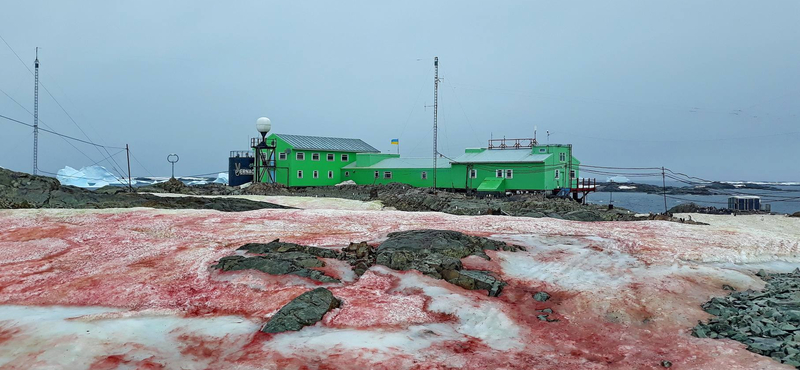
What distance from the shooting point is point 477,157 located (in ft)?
210

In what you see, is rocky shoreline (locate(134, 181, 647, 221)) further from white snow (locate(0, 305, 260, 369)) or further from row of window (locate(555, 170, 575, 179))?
white snow (locate(0, 305, 260, 369))

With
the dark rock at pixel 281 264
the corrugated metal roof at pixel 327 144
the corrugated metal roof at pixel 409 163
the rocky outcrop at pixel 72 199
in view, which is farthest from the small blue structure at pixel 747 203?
the dark rock at pixel 281 264

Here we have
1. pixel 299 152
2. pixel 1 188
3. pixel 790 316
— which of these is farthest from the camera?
pixel 299 152

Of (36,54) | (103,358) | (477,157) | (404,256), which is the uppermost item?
(36,54)

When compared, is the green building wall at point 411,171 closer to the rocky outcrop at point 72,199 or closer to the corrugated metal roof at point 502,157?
the corrugated metal roof at point 502,157

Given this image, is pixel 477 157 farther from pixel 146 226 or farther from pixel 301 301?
pixel 301 301

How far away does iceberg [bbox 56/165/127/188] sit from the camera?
227 ft

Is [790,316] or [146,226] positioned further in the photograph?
[146,226]

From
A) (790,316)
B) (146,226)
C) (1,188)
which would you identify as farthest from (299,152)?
(790,316)

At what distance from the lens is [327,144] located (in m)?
73.1

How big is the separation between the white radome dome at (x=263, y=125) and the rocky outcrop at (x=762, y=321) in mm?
63335

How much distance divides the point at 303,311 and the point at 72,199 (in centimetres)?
3193

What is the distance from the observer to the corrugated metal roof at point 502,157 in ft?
192

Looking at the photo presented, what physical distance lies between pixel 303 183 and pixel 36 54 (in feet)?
108
